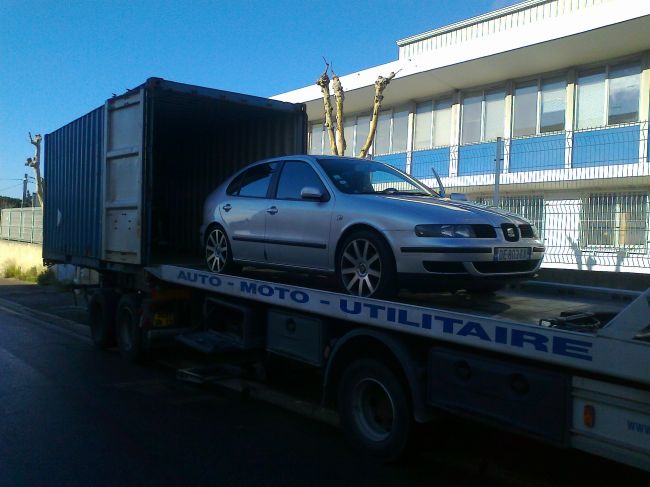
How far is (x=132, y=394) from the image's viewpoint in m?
7.14

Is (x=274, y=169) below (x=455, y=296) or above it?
above

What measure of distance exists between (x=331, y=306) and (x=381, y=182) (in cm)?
165

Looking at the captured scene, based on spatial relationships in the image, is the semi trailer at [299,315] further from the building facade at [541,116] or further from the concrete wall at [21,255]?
the concrete wall at [21,255]

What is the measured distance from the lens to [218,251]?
24.7 feet

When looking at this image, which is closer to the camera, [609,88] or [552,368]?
[552,368]

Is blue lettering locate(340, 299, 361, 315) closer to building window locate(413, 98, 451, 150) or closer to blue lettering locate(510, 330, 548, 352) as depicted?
blue lettering locate(510, 330, 548, 352)

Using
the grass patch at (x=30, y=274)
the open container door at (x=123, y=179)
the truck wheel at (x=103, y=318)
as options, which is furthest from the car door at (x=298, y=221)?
the grass patch at (x=30, y=274)

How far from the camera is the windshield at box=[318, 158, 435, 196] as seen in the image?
6133 mm

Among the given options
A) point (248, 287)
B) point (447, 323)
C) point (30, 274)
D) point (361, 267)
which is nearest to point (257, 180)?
point (248, 287)

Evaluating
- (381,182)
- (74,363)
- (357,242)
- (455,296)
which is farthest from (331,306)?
(74,363)

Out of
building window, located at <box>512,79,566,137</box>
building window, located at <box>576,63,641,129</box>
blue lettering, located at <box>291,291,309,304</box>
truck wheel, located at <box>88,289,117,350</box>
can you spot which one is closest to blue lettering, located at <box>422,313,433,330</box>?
blue lettering, located at <box>291,291,309,304</box>

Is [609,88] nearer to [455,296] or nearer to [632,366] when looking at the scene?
[455,296]

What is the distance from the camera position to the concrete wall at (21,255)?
23.6 m

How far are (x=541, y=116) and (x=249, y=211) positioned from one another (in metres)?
12.6
